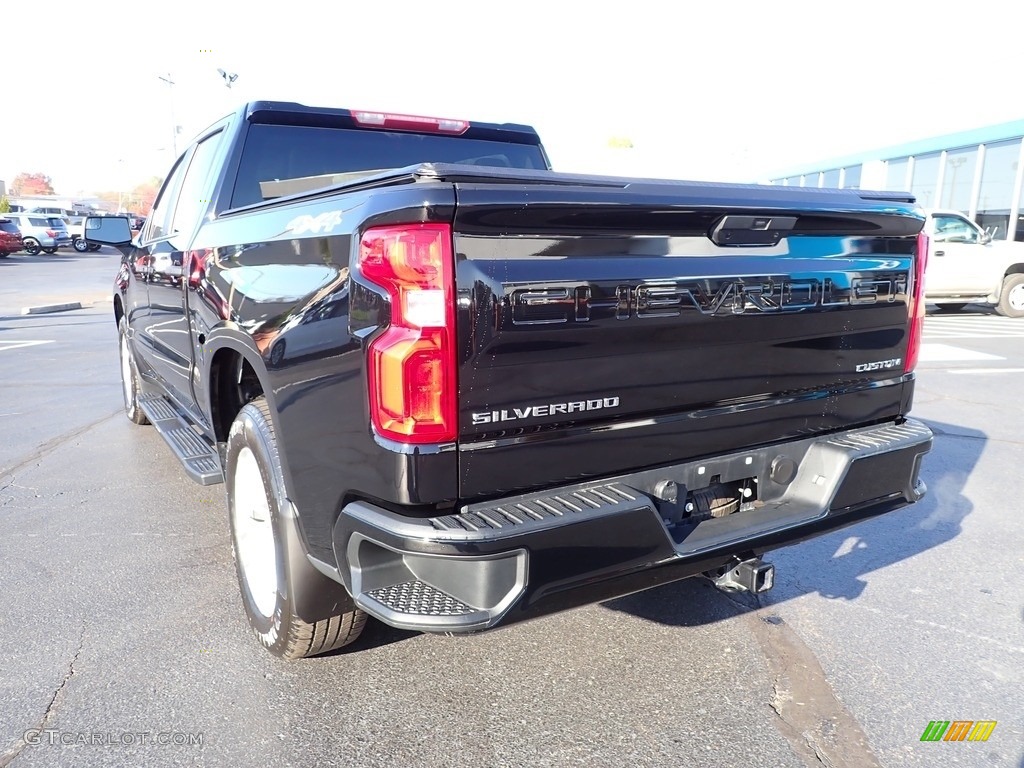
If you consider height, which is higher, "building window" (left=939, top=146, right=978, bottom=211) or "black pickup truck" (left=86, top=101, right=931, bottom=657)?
"building window" (left=939, top=146, right=978, bottom=211)

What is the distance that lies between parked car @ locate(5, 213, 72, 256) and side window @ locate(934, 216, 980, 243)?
117ft

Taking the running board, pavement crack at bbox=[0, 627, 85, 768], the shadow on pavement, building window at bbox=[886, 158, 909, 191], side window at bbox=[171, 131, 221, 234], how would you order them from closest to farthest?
pavement crack at bbox=[0, 627, 85, 768] < the shadow on pavement < the running board < side window at bbox=[171, 131, 221, 234] < building window at bbox=[886, 158, 909, 191]

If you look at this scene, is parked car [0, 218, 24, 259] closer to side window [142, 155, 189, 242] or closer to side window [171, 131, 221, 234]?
side window [142, 155, 189, 242]

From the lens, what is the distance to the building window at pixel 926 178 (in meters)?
21.3

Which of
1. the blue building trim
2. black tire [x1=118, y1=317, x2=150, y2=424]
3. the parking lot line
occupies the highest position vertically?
the blue building trim

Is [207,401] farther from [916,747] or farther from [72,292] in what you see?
[72,292]

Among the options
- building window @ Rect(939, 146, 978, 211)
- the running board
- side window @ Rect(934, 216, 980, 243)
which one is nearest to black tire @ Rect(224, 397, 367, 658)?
the running board

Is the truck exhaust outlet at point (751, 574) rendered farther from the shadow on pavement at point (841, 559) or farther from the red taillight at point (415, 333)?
the red taillight at point (415, 333)

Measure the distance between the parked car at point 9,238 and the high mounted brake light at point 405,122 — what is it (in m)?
33.6

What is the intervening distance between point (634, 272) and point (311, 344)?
3.15 feet

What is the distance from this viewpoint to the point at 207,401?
3352 mm

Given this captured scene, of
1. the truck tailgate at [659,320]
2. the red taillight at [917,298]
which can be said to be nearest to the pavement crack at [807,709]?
the truck tailgate at [659,320]

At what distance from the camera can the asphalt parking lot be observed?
2.46m

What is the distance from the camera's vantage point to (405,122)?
4156mm
